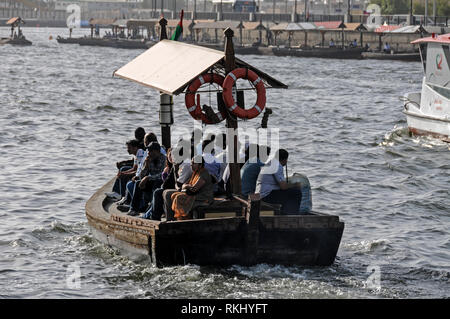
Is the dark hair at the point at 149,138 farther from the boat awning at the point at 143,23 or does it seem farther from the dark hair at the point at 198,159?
the boat awning at the point at 143,23

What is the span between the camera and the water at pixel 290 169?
45.8 ft

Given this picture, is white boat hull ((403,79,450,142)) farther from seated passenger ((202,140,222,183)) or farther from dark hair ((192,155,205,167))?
dark hair ((192,155,205,167))

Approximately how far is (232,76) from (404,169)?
13.8 metres

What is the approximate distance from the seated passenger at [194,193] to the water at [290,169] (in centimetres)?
91

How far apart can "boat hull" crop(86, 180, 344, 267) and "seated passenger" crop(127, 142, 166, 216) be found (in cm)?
94

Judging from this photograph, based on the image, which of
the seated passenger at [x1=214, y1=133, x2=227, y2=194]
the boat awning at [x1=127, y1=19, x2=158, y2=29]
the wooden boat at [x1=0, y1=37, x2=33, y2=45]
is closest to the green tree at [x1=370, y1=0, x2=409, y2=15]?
the boat awning at [x1=127, y1=19, x2=158, y2=29]

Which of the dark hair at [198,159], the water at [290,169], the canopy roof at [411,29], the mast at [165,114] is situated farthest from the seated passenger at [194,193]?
the canopy roof at [411,29]

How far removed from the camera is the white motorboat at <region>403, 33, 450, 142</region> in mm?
30344

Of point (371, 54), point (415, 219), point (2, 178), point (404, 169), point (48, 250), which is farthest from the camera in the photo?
point (371, 54)

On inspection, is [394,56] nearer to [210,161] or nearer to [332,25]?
[332,25]

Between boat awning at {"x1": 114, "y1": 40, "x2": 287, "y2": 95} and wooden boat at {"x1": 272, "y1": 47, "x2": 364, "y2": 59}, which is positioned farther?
wooden boat at {"x1": 272, "y1": 47, "x2": 364, "y2": 59}
